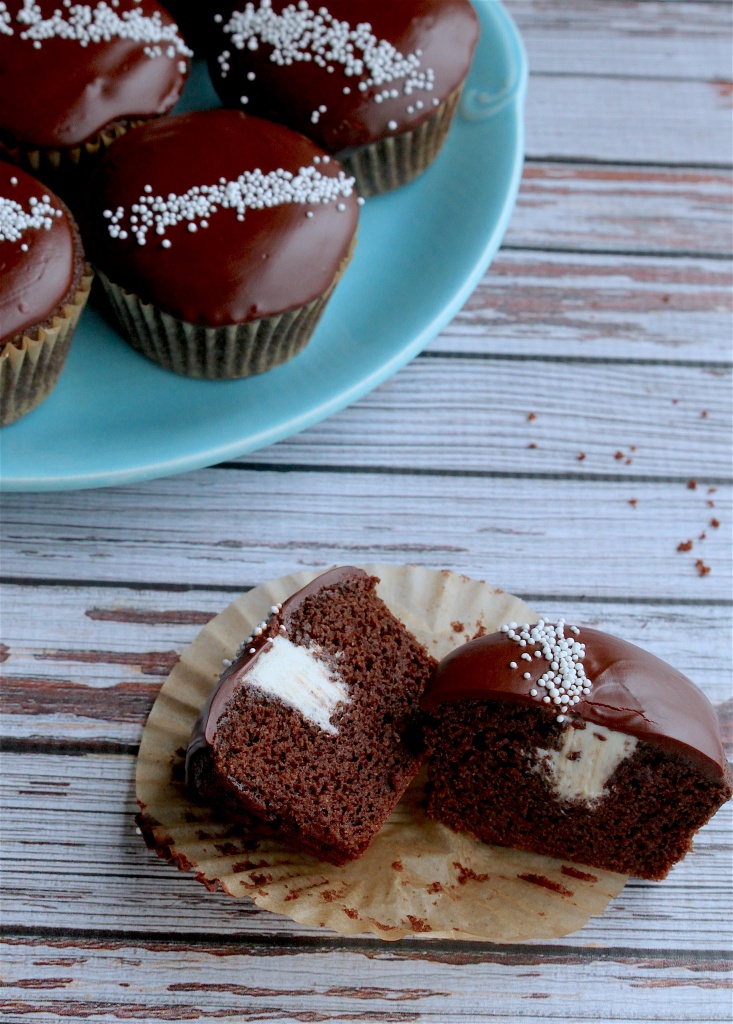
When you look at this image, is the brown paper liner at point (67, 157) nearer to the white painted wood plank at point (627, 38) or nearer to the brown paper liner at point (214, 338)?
the brown paper liner at point (214, 338)

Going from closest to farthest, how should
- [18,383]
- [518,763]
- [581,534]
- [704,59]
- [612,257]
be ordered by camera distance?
[518,763]
[18,383]
[581,534]
[612,257]
[704,59]

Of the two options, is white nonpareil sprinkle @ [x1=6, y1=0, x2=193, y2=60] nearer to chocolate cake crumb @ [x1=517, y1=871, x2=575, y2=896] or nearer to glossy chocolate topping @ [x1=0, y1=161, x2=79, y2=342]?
glossy chocolate topping @ [x1=0, y1=161, x2=79, y2=342]

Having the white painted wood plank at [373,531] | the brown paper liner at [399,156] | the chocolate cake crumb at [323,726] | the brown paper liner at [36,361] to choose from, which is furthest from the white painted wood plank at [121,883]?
the brown paper liner at [399,156]

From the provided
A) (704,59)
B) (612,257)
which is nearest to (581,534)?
(612,257)

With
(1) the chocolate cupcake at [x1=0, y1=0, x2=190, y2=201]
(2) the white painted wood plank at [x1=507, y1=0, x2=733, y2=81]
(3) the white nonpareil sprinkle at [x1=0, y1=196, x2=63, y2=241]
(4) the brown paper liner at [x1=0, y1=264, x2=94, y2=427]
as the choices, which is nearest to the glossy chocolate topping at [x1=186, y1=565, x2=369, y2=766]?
(4) the brown paper liner at [x1=0, y1=264, x2=94, y2=427]

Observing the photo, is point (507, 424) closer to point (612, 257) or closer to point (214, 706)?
point (612, 257)
